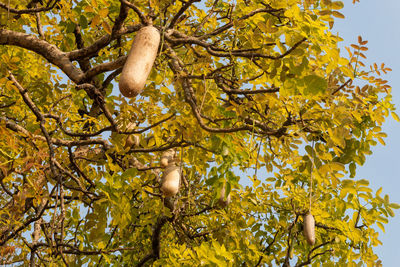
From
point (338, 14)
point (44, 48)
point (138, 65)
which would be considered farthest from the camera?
point (44, 48)

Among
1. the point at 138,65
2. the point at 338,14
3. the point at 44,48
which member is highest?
the point at 44,48

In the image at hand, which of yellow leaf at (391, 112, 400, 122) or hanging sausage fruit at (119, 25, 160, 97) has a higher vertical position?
yellow leaf at (391, 112, 400, 122)

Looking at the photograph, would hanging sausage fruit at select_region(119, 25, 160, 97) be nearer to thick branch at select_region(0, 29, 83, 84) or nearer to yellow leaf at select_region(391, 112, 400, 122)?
thick branch at select_region(0, 29, 83, 84)

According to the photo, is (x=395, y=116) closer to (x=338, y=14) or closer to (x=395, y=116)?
(x=395, y=116)

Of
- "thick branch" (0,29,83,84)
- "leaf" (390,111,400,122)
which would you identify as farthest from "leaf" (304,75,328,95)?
"leaf" (390,111,400,122)

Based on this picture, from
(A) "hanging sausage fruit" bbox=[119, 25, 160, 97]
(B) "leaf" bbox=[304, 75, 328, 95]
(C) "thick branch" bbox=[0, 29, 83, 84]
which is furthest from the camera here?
(C) "thick branch" bbox=[0, 29, 83, 84]

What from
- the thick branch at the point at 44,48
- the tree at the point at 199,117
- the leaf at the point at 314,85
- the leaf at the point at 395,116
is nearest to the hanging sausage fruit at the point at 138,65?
the tree at the point at 199,117

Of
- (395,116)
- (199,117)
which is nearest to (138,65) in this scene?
(199,117)

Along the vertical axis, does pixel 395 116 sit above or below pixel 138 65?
above

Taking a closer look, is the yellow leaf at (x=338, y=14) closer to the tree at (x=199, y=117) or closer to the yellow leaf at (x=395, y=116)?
the tree at (x=199, y=117)

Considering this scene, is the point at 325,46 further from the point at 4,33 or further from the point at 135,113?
the point at 4,33

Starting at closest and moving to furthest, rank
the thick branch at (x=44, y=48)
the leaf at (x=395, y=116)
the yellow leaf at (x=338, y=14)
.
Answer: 1. the yellow leaf at (x=338, y=14)
2. the thick branch at (x=44, y=48)
3. the leaf at (x=395, y=116)

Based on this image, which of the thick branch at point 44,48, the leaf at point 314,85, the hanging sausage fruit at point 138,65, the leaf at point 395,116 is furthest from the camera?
the leaf at point 395,116

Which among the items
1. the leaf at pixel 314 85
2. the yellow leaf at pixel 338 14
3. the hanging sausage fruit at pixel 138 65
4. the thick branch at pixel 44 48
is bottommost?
the hanging sausage fruit at pixel 138 65
